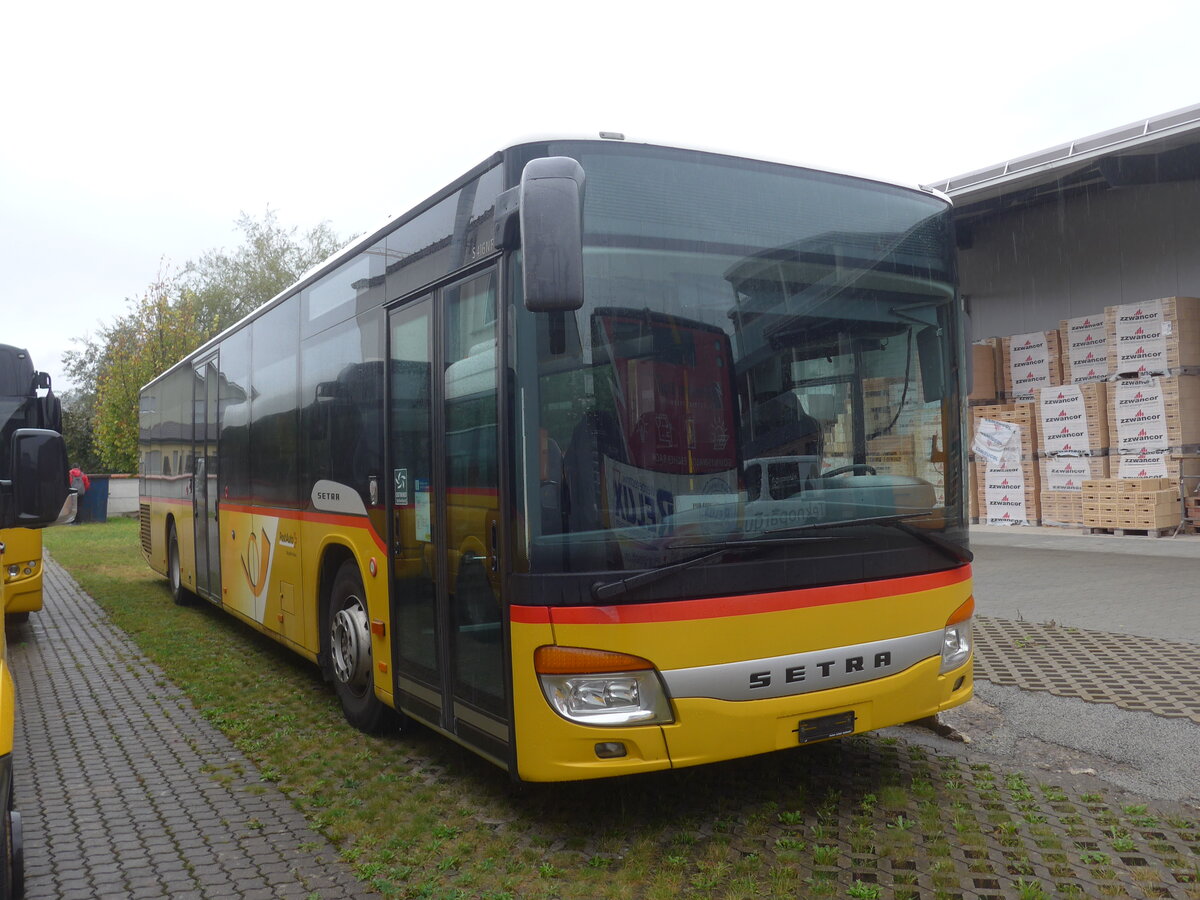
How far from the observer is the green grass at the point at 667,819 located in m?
3.85

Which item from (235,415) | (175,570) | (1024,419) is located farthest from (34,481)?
(1024,419)

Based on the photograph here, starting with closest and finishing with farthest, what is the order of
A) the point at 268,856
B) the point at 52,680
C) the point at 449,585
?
the point at 268,856
the point at 449,585
the point at 52,680

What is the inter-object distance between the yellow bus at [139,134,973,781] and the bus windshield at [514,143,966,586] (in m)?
0.01

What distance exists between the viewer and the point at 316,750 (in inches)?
228

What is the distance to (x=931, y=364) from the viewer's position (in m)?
4.70

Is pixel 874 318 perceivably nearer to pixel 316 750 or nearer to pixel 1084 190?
pixel 316 750

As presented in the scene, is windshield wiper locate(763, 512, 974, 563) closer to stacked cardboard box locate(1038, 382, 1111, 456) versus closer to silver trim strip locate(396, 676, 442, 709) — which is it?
silver trim strip locate(396, 676, 442, 709)

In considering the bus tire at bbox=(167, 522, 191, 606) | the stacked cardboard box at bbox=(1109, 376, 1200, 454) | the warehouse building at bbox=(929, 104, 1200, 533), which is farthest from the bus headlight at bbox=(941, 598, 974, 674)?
the stacked cardboard box at bbox=(1109, 376, 1200, 454)

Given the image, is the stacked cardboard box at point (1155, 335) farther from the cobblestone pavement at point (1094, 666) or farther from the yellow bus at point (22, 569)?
the yellow bus at point (22, 569)

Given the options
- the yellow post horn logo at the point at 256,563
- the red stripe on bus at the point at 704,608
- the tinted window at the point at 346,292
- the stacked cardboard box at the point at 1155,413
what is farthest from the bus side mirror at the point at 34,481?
the stacked cardboard box at the point at 1155,413

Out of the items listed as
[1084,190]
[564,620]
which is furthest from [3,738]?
[1084,190]

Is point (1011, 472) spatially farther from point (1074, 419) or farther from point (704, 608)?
point (704, 608)

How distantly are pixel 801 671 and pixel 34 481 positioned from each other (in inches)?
116

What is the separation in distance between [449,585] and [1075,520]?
13310mm
